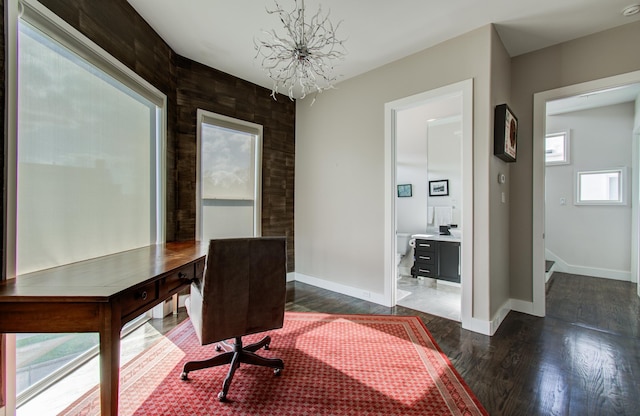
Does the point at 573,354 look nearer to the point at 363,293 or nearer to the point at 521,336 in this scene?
the point at 521,336

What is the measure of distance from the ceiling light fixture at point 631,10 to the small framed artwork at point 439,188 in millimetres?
2642

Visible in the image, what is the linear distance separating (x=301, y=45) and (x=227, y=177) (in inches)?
79.2

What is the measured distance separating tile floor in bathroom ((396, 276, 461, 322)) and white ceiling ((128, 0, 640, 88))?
111 inches

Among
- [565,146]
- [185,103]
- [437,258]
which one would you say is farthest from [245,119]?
[565,146]

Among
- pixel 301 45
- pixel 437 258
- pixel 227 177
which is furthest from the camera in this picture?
pixel 437 258

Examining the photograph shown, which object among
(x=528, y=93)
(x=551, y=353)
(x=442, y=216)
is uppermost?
(x=528, y=93)

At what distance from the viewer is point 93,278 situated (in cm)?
139

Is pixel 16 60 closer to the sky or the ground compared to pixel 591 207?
closer to the sky

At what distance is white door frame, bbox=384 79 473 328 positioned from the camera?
2.58 meters

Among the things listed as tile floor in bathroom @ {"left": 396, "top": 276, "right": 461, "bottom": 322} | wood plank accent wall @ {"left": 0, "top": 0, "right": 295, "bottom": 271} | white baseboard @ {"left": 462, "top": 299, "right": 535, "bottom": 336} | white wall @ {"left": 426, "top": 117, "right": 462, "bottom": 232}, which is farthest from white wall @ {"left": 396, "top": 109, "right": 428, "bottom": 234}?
wood plank accent wall @ {"left": 0, "top": 0, "right": 295, "bottom": 271}

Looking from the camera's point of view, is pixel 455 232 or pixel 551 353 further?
pixel 455 232

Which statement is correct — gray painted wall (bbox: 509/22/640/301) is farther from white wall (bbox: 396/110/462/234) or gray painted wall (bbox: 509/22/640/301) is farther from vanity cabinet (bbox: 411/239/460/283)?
white wall (bbox: 396/110/462/234)

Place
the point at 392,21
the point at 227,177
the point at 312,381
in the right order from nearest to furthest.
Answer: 1. the point at 312,381
2. the point at 392,21
3. the point at 227,177

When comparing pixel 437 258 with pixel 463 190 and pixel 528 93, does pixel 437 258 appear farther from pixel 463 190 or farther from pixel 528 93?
pixel 528 93
